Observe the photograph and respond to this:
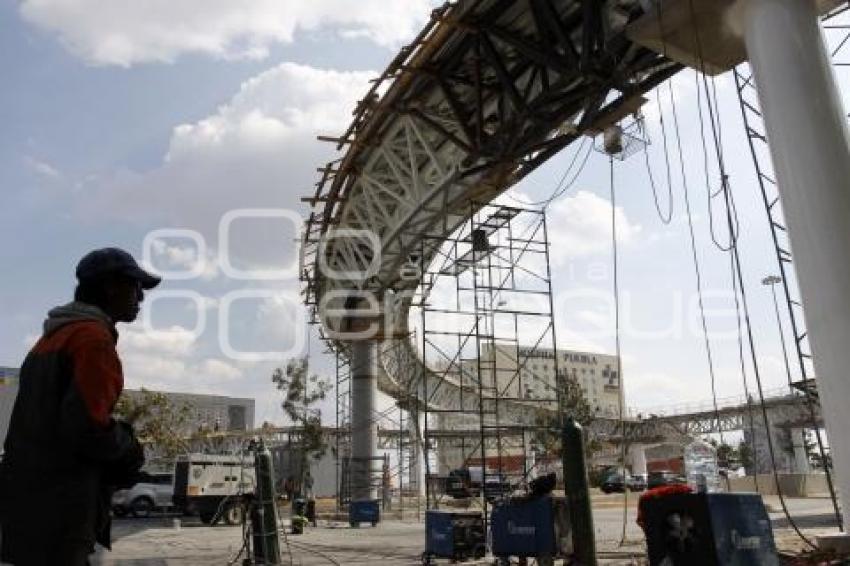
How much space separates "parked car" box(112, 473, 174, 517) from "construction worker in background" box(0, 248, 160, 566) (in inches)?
1219

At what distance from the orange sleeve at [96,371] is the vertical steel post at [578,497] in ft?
25.3

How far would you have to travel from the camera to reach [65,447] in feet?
8.68

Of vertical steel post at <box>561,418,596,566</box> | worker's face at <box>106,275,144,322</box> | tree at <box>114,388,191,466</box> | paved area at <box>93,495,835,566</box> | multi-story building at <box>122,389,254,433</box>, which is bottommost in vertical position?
paved area at <box>93,495,835,566</box>

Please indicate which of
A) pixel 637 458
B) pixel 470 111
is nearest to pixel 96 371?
pixel 470 111

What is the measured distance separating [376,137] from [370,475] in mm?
15270

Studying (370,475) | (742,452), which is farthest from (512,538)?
(742,452)

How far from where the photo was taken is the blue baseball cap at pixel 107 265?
2.99 meters

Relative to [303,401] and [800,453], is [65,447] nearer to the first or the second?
[303,401]

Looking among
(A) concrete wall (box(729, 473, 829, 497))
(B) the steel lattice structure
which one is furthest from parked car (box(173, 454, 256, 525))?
(A) concrete wall (box(729, 473, 829, 497))

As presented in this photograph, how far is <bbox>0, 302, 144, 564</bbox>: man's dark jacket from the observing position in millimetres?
2594

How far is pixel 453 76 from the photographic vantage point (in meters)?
15.0

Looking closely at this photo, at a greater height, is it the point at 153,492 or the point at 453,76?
the point at 453,76

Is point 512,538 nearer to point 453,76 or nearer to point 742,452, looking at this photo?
point 453,76

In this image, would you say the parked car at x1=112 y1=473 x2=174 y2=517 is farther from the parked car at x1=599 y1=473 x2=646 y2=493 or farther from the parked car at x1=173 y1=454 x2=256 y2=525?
the parked car at x1=599 y1=473 x2=646 y2=493
